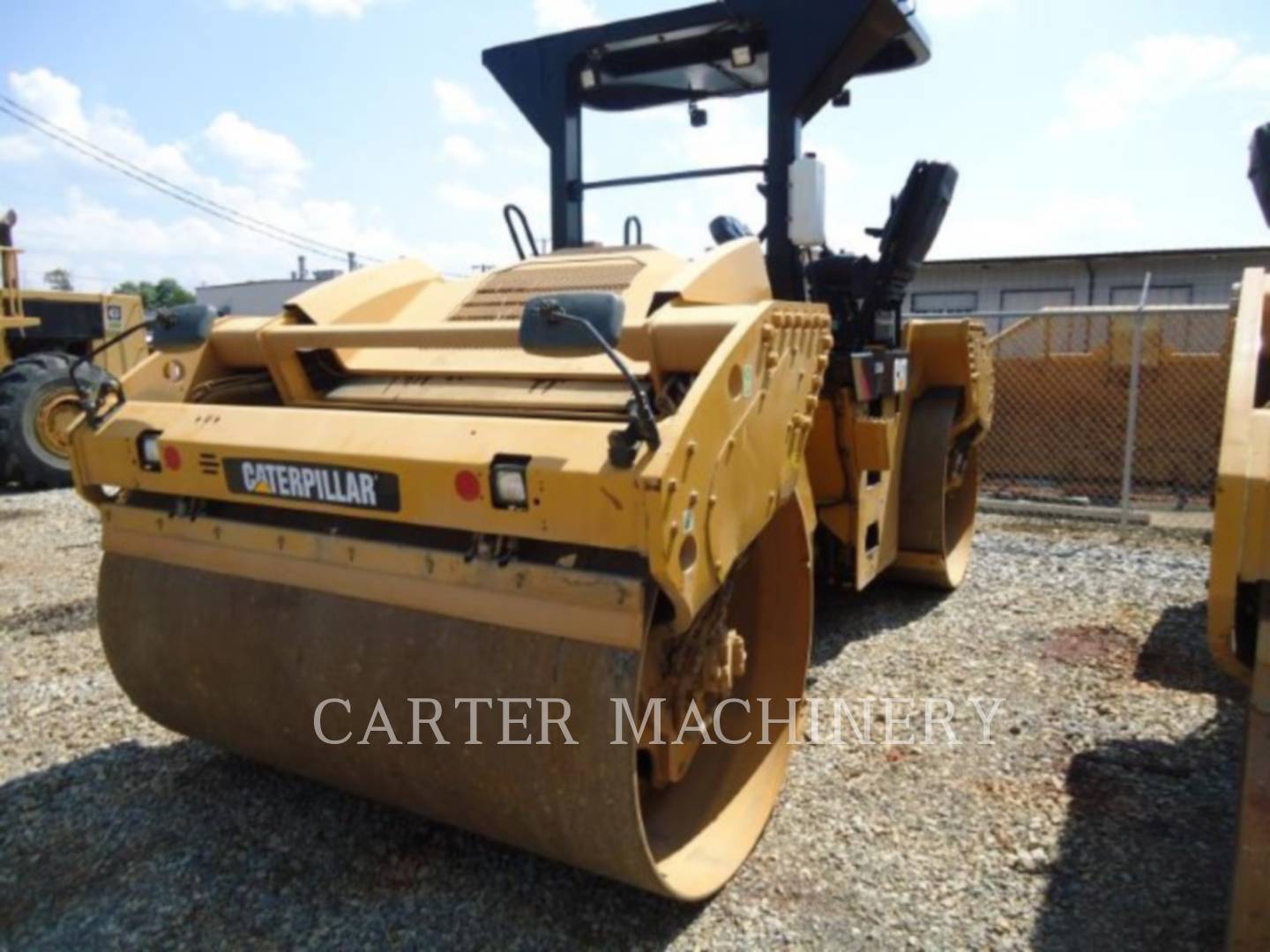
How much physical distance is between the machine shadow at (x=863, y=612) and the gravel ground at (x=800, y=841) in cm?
20

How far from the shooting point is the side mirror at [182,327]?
119 inches

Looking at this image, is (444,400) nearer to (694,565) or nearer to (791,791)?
(694,565)

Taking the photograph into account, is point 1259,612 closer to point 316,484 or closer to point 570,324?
point 570,324

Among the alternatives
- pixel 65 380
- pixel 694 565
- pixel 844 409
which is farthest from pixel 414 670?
pixel 65 380

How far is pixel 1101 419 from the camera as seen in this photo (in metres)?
9.52

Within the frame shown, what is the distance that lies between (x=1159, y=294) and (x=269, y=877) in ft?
64.6

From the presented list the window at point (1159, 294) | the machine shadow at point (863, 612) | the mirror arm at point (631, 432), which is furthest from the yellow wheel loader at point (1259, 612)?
the window at point (1159, 294)

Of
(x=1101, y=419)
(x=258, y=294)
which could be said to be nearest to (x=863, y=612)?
(x=1101, y=419)

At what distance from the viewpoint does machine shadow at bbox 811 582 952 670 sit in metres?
4.61

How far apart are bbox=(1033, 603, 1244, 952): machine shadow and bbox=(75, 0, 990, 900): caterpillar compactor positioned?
0.86m

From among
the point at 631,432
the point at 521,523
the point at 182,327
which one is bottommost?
the point at 521,523

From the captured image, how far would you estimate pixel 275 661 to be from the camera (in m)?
2.60

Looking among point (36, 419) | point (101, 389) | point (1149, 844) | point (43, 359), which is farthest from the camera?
point (43, 359)

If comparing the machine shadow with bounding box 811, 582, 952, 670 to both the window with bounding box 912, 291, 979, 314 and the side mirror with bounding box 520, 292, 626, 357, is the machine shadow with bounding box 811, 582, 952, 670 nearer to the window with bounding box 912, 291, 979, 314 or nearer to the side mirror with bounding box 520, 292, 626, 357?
the side mirror with bounding box 520, 292, 626, 357
